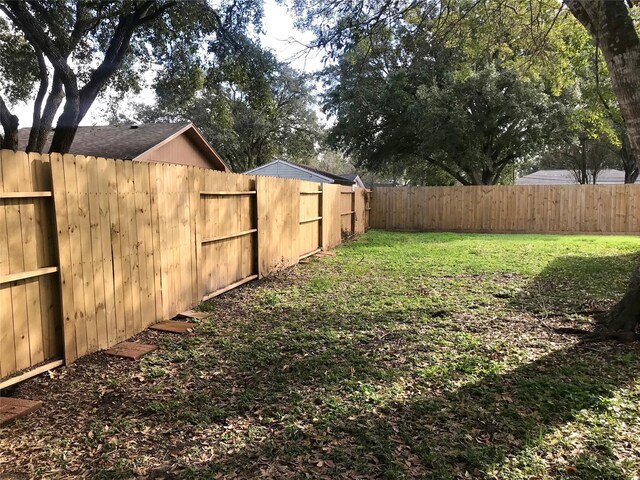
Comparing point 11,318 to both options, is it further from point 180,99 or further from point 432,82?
point 432,82

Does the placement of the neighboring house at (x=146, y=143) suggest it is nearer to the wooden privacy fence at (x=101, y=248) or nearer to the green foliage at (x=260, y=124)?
the green foliage at (x=260, y=124)

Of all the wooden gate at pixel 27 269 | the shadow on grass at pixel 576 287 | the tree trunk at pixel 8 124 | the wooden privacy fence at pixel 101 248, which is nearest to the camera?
the wooden gate at pixel 27 269

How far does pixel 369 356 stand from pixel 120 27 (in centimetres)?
1043

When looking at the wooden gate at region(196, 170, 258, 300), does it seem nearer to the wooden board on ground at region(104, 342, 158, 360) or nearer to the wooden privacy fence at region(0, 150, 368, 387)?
the wooden privacy fence at region(0, 150, 368, 387)

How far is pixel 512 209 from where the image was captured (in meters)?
16.0

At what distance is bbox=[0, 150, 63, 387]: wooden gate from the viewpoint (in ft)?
10.0

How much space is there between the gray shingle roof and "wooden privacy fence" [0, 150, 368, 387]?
32.3 feet

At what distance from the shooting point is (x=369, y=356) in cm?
394

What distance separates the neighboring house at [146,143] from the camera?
1499 centimetres

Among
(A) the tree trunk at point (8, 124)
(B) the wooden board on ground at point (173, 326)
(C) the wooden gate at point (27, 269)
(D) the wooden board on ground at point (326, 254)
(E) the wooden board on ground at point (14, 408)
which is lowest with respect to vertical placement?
(E) the wooden board on ground at point (14, 408)

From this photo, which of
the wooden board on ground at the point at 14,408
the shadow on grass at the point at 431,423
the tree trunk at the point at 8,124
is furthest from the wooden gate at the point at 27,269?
the tree trunk at the point at 8,124

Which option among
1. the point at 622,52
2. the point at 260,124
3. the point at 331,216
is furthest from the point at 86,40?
the point at 260,124

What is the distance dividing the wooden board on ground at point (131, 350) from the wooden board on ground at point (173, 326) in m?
0.41

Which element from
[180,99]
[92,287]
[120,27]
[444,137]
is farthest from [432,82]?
[92,287]
